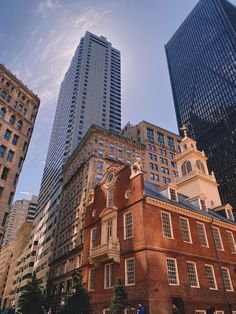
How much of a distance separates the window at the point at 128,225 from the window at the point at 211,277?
9916 mm

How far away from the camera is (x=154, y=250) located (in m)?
25.9

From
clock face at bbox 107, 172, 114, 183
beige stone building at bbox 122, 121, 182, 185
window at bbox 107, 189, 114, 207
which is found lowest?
window at bbox 107, 189, 114, 207

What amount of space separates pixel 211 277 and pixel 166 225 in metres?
8.15

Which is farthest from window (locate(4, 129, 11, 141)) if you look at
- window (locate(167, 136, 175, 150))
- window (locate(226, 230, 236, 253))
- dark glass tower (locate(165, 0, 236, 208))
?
dark glass tower (locate(165, 0, 236, 208))

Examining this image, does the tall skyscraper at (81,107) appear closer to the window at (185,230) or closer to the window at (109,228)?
the window at (109,228)

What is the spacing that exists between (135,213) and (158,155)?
57394mm

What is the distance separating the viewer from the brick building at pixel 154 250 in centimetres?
2512

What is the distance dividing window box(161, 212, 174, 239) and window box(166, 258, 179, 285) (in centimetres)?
251

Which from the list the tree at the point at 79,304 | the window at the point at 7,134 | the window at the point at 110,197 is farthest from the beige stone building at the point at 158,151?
the tree at the point at 79,304

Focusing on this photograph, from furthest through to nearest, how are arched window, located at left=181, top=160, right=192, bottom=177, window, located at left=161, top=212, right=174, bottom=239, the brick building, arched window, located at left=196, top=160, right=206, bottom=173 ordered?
1. arched window, located at left=196, top=160, right=206, bottom=173
2. arched window, located at left=181, top=160, right=192, bottom=177
3. window, located at left=161, top=212, right=174, bottom=239
4. the brick building

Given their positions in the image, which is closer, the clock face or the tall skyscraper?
the clock face

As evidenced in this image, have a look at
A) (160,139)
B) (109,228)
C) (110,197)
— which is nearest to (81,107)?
(160,139)

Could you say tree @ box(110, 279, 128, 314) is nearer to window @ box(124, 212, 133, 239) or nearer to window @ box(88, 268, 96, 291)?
window @ box(124, 212, 133, 239)

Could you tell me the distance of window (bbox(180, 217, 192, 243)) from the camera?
30.2 metres
